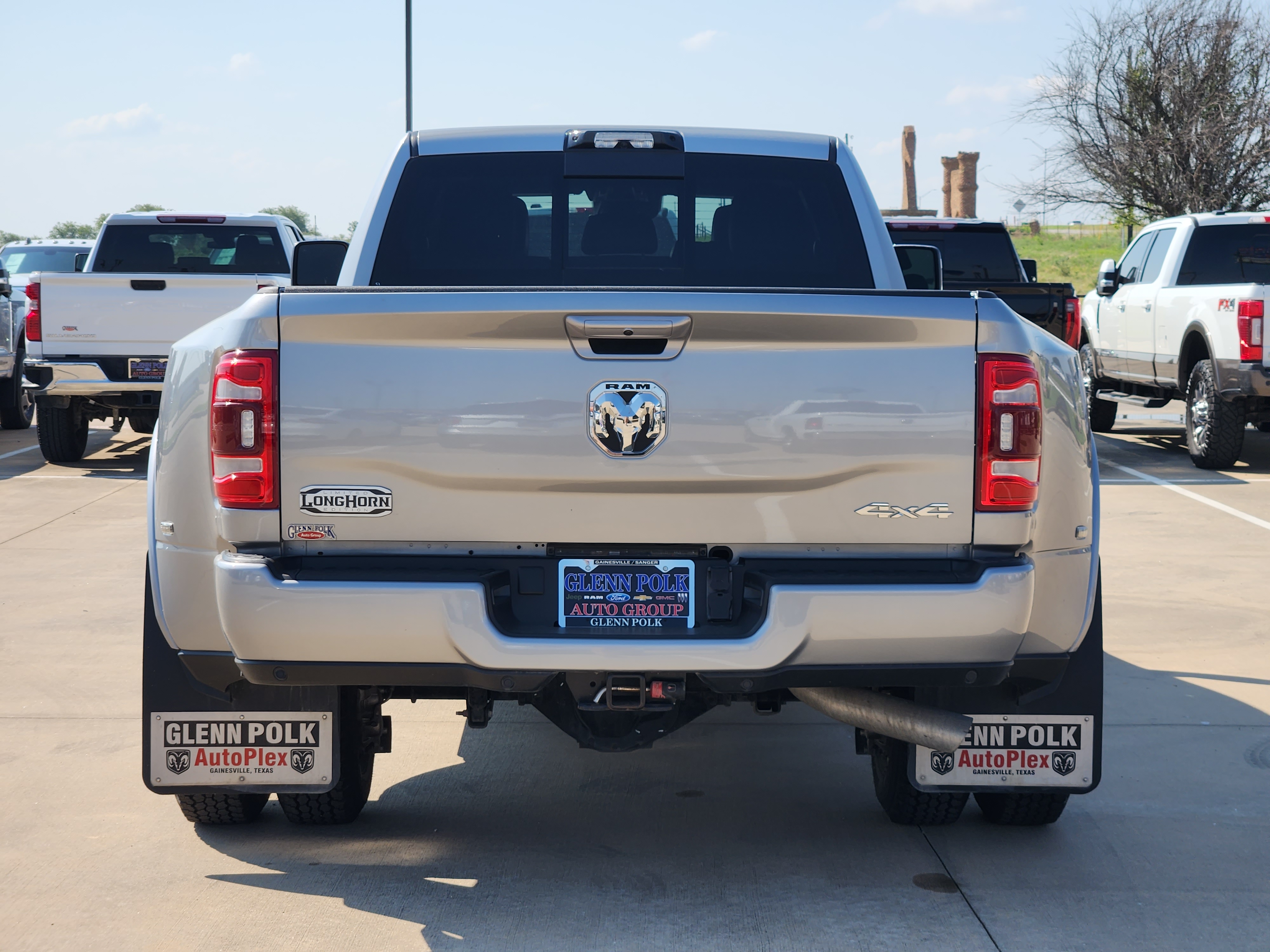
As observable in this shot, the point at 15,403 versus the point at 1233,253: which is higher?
the point at 1233,253

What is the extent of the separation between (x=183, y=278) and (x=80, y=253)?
9695 millimetres

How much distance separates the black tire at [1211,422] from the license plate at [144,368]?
29.3 feet

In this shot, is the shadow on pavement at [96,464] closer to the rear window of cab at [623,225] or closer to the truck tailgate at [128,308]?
the truck tailgate at [128,308]

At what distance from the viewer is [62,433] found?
535 inches

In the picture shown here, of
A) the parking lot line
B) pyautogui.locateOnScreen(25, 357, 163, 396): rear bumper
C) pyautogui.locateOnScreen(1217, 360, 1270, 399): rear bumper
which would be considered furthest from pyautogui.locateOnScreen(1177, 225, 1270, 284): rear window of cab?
pyautogui.locateOnScreen(25, 357, 163, 396): rear bumper

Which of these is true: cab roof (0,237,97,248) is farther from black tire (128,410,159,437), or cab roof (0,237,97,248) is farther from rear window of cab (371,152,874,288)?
rear window of cab (371,152,874,288)

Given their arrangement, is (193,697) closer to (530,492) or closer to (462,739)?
(530,492)

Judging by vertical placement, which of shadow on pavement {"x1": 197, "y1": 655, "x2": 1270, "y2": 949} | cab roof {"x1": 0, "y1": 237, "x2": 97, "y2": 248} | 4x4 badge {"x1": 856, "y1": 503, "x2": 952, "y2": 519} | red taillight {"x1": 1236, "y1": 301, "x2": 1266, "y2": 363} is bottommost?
shadow on pavement {"x1": 197, "y1": 655, "x2": 1270, "y2": 949}

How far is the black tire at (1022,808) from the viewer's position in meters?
4.34

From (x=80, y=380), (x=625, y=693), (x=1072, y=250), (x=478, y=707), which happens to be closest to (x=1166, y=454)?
(x=80, y=380)

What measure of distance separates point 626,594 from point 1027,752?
130cm

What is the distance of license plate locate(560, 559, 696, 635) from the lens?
11.5 ft

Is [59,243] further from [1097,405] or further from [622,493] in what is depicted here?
[622,493]

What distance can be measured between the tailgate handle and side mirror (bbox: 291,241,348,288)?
6.17 ft
